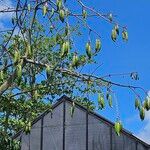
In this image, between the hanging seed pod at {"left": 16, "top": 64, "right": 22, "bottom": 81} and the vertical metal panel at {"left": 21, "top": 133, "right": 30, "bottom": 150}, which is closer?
the hanging seed pod at {"left": 16, "top": 64, "right": 22, "bottom": 81}

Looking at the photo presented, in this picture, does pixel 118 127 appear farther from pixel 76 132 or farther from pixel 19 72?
pixel 76 132

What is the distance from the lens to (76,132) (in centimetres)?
2272

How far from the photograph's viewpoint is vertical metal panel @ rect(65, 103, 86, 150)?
A: 73.7 ft

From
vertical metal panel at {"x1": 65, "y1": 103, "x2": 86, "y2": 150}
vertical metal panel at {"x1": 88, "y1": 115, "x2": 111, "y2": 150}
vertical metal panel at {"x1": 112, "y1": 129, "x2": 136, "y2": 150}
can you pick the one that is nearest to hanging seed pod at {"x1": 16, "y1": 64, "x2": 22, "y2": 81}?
vertical metal panel at {"x1": 112, "y1": 129, "x2": 136, "y2": 150}

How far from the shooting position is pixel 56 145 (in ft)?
75.0

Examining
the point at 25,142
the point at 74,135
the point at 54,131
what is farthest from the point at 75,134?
the point at 25,142

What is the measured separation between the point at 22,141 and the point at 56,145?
1.49m

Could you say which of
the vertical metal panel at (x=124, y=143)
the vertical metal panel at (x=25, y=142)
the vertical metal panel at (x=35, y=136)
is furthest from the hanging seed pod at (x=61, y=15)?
the vertical metal panel at (x=25, y=142)

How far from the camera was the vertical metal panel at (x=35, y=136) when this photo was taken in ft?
76.3

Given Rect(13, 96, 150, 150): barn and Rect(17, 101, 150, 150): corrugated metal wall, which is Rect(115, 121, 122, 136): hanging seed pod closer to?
Rect(13, 96, 150, 150): barn

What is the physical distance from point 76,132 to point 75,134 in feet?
0.28

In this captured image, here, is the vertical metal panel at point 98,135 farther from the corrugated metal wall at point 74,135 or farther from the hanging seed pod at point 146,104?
the hanging seed pod at point 146,104

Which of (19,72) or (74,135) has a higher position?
(74,135)

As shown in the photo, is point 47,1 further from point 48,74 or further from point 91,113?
point 91,113
